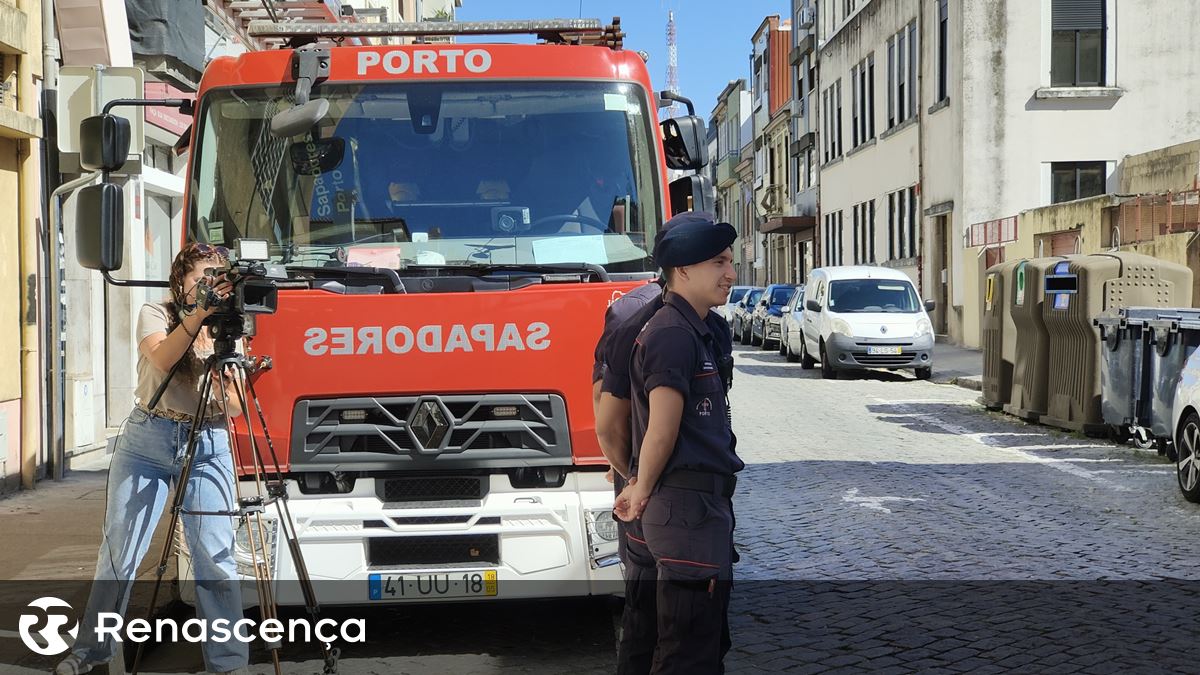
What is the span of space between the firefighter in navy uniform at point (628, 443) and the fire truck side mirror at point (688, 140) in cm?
229

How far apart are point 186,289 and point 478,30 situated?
8.99ft

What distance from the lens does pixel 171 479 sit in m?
5.66

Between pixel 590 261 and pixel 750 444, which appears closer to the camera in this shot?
pixel 590 261

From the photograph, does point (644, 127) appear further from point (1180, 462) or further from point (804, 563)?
point (1180, 462)

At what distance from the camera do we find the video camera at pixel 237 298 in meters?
5.05

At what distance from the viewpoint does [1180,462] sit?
1030 centimetres

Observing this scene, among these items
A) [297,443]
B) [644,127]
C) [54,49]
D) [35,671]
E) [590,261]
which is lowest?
[35,671]

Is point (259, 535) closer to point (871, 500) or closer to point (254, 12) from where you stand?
point (871, 500)

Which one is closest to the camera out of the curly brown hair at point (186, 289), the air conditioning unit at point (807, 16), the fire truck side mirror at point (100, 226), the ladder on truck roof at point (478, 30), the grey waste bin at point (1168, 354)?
the curly brown hair at point (186, 289)

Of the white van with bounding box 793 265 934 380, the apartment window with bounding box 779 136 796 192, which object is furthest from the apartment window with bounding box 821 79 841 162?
the white van with bounding box 793 265 934 380

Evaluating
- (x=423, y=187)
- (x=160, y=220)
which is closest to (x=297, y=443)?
(x=423, y=187)

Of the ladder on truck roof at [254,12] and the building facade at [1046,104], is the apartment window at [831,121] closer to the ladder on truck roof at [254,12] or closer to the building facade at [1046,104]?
the building facade at [1046,104]

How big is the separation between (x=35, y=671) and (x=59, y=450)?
6.53m

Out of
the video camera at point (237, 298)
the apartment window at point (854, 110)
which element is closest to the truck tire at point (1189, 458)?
the video camera at point (237, 298)
